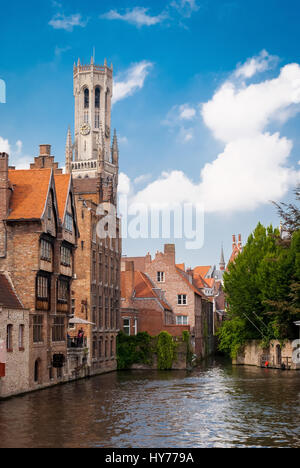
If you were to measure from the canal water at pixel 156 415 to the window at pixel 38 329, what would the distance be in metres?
3.59

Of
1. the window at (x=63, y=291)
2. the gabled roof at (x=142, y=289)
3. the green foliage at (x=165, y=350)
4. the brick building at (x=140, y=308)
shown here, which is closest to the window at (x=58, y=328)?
the window at (x=63, y=291)

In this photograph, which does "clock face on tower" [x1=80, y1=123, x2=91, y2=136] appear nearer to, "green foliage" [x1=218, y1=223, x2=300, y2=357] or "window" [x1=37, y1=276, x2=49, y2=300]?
"green foliage" [x1=218, y1=223, x2=300, y2=357]

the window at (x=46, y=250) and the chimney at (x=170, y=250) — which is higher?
the chimney at (x=170, y=250)

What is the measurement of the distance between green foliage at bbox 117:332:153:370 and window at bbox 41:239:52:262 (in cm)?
2356

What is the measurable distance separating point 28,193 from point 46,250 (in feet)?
13.9

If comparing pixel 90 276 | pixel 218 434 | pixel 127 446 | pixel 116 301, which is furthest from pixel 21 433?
pixel 116 301

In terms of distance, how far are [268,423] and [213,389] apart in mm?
16261

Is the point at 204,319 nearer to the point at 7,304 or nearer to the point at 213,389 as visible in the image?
the point at 213,389

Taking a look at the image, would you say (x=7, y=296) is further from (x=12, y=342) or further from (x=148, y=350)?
(x=148, y=350)

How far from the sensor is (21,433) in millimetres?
26562

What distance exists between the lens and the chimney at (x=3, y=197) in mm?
42906

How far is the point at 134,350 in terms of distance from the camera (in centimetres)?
6744

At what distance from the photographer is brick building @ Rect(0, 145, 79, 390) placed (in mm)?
42906

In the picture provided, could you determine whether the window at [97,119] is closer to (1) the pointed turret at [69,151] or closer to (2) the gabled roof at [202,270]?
(1) the pointed turret at [69,151]
